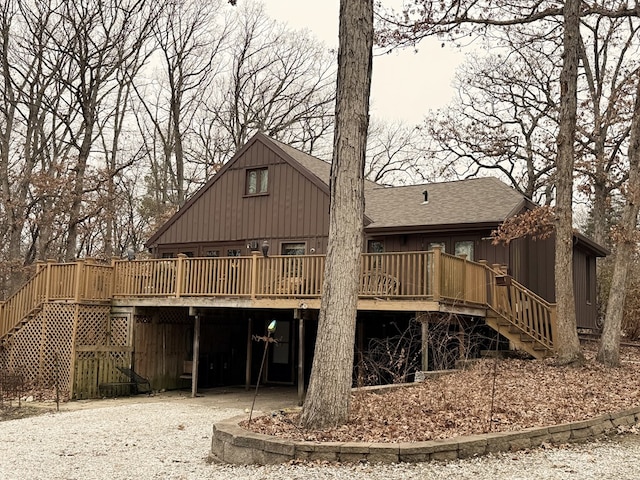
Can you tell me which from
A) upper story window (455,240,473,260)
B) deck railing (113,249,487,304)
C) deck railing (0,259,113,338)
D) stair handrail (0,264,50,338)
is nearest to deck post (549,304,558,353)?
deck railing (113,249,487,304)

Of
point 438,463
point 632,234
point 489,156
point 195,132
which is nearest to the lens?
point 438,463

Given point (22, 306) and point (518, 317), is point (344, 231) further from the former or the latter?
point (22, 306)

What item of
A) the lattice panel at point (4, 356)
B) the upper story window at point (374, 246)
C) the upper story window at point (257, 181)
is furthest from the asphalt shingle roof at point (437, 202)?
the lattice panel at point (4, 356)

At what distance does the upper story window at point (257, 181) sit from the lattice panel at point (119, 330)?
16.9 ft

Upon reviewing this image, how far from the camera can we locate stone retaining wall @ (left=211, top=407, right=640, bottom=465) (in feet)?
21.9

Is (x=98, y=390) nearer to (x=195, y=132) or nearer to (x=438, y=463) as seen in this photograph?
(x=438, y=463)

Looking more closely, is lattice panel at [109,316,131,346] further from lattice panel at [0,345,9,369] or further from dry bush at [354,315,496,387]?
dry bush at [354,315,496,387]

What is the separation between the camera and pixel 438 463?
6621mm

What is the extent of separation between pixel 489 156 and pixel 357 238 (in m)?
22.0

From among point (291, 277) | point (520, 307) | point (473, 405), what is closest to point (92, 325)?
point (291, 277)

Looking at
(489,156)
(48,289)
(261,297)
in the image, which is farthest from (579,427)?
(489,156)

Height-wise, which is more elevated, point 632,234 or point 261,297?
point 632,234

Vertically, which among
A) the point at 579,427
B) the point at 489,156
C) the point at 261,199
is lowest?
the point at 579,427

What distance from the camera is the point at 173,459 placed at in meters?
7.91
